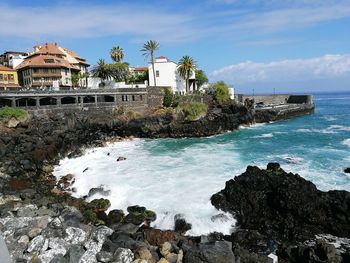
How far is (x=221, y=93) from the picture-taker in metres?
67.0

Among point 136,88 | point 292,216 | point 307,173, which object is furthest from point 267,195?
point 136,88

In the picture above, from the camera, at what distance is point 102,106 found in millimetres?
57906

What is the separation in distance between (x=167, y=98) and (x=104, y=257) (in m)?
48.0

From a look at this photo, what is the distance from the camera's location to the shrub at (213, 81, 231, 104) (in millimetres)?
66375

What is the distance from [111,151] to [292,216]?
26142mm

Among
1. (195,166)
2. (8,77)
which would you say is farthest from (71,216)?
(8,77)

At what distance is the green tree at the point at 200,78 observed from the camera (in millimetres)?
76188

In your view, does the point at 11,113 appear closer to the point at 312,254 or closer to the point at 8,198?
the point at 8,198

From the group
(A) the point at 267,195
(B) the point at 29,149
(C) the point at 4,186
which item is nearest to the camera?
(A) the point at 267,195

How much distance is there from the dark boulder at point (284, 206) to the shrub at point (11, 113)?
32872 millimetres

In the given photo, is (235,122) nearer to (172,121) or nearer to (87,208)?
(172,121)

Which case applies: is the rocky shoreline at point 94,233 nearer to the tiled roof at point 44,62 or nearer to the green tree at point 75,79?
the tiled roof at point 44,62

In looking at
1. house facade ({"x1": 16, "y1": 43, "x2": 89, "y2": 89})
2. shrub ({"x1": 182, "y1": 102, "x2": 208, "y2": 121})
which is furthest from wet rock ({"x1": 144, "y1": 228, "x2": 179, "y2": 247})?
house facade ({"x1": 16, "y1": 43, "x2": 89, "y2": 89})

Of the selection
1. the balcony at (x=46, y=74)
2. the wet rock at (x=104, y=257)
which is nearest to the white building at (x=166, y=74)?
the balcony at (x=46, y=74)
